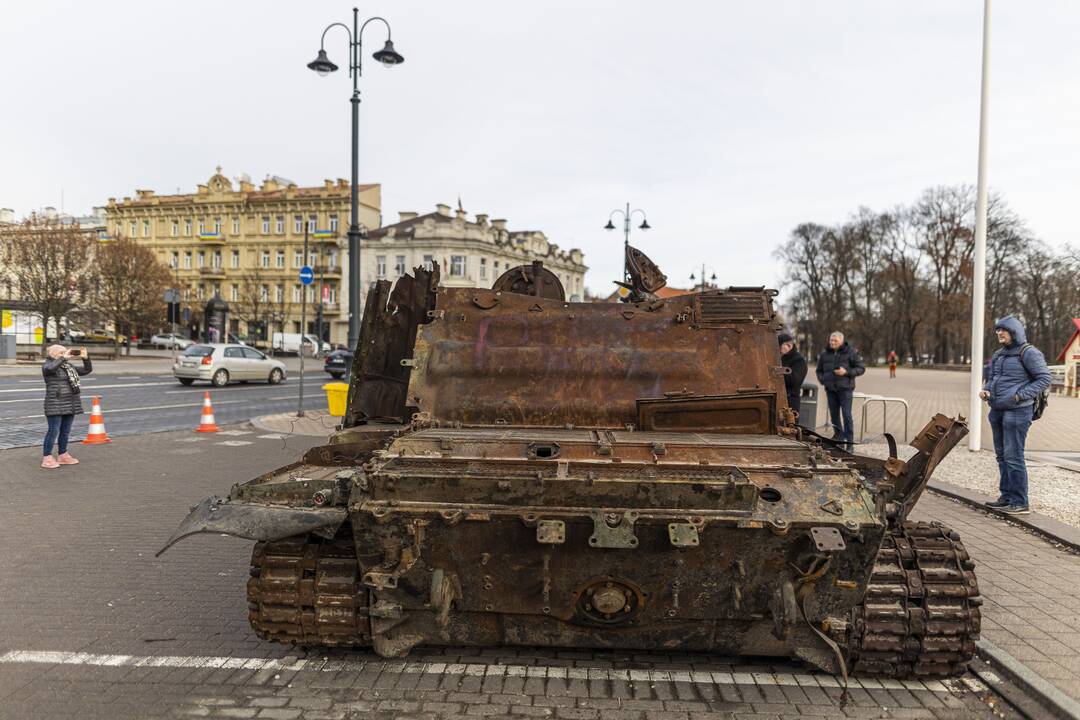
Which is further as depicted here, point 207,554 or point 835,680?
point 207,554

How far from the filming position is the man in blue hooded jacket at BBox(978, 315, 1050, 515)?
22.6 ft

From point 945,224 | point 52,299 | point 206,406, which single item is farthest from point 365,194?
point 206,406

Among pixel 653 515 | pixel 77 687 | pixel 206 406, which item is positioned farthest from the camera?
pixel 206 406

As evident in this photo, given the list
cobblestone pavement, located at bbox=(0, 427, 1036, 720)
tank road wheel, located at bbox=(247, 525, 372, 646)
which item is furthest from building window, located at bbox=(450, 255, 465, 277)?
tank road wheel, located at bbox=(247, 525, 372, 646)

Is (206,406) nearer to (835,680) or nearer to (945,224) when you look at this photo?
(835,680)

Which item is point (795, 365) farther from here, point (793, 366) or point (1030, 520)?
point (1030, 520)

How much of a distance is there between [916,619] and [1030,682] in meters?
0.76

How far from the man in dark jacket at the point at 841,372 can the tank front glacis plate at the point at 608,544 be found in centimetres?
791

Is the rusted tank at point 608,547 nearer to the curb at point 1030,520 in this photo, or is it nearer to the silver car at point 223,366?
the curb at point 1030,520

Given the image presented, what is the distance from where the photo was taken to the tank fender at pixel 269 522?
10.2 feet

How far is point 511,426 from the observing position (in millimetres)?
4418

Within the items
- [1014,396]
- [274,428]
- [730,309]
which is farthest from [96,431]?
[1014,396]

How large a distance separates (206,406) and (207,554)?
8063mm

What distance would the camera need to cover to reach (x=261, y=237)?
65.0 m
